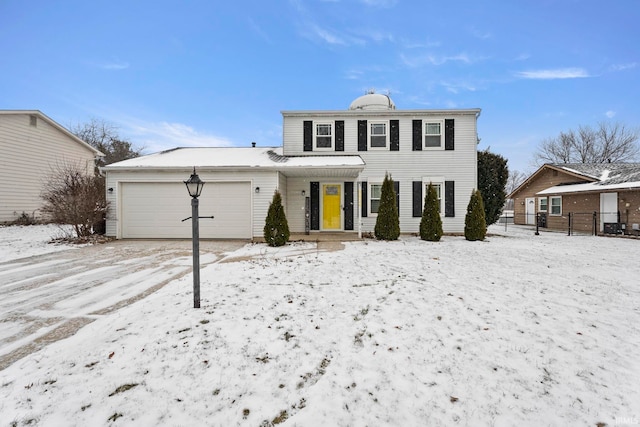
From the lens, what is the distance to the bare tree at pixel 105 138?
26.0m

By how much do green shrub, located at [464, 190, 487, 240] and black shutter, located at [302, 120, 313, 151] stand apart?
6830mm

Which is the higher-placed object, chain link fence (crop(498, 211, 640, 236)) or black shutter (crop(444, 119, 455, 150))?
black shutter (crop(444, 119, 455, 150))

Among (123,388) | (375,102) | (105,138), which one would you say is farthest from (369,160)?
(105,138)

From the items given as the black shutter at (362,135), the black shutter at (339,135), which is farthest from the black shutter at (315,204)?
the black shutter at (362,135)

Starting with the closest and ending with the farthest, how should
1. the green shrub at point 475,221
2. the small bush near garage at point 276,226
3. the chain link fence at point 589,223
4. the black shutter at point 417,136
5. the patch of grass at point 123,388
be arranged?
the patch of grass at point 123,388, the small bush near garage at point 276,226, the green shrub at point 475,221, the black shutter at point 417,136, the chain link fence at point 589,223

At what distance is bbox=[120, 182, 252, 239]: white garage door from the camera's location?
33.0 feet

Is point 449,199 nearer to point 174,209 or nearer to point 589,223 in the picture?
point 589,223

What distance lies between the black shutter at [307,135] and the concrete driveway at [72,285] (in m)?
5.81

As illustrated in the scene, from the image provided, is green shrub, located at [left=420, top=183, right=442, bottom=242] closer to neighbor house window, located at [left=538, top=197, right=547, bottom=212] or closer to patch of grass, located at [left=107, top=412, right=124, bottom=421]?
patch of grass, located at [left=107, top=412, right=124, bottom=421]

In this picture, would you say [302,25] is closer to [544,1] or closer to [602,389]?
[544,1]

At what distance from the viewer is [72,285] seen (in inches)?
185

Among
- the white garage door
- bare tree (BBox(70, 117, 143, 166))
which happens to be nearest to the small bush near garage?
the white garage door

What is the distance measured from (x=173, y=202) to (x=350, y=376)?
9.82 m

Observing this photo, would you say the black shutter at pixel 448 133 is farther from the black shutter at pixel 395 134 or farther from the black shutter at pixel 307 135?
the black shutter at pixel 307 135
